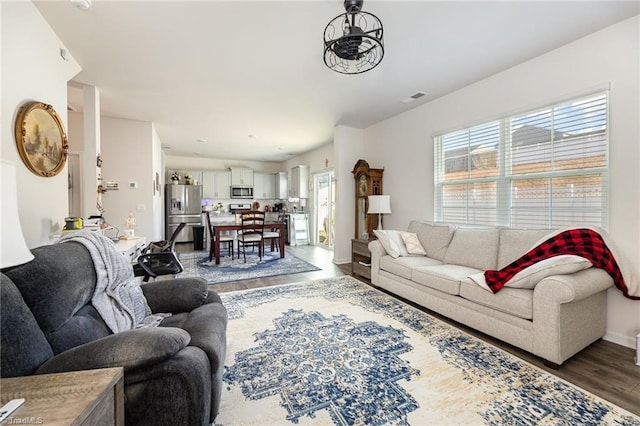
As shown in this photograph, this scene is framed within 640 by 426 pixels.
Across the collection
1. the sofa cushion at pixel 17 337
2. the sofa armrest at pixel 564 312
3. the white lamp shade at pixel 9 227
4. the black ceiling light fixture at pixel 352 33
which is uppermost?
the black ceiling light fixture at pixel 352 33

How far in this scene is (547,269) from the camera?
2004 mm

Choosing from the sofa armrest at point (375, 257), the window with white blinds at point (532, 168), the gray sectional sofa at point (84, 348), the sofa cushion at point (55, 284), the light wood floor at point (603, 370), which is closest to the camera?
the gray sectional sofa at point (84, 348)

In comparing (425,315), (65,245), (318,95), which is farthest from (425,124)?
(65,245)

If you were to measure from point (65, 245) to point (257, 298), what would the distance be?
86.0 inches

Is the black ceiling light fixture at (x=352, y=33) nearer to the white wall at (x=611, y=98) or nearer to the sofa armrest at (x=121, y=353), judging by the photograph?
the white wall at (x=611, y=98)

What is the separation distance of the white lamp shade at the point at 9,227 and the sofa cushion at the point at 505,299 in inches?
111

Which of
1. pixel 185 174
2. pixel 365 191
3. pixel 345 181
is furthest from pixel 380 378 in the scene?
pixel 185 174

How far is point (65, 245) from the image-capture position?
4.49 ft

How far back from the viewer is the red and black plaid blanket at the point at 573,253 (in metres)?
2.15

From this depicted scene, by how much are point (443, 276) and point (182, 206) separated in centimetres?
734

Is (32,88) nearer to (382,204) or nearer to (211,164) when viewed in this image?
(382,204)

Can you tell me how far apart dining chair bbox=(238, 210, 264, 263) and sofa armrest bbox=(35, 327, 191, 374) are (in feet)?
14.5

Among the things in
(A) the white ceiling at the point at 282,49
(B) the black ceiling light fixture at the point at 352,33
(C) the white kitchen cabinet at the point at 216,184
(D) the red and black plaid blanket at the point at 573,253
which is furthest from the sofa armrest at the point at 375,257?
(C) the white kitchen cabinet at the point at 216,184

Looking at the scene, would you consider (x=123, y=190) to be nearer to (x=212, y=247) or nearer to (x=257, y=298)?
(x=212, y=247)
